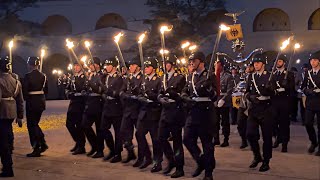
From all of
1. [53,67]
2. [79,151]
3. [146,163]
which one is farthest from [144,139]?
[53,67]

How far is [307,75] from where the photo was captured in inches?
441

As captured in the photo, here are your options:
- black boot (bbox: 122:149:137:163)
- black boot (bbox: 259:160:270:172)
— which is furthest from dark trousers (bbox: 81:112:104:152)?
black boot (bbox: 259:160:270:172)

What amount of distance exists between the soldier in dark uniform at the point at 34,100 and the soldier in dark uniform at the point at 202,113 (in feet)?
13.3

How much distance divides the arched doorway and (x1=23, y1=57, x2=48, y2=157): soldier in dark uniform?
94.7 ft

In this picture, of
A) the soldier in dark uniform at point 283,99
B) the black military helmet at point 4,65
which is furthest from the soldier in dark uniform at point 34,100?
the soldier in dark uniform at point 283,99

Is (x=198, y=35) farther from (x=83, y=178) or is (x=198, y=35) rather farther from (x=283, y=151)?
(x=83, y=178)

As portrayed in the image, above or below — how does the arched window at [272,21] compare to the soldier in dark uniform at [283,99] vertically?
above

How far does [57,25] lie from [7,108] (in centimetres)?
3271

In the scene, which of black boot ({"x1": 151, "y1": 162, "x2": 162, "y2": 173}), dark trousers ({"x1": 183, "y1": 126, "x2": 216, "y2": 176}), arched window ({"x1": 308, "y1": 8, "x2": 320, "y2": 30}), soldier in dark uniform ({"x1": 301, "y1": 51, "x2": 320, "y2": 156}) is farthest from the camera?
arched window ({"x1": 308, "y1": 8, "x2": 320, "y2": 30})

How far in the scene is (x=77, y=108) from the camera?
38.1ft

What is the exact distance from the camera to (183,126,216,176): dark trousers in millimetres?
8531

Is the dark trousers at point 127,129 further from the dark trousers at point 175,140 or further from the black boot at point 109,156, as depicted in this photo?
the dark trousers at point 175,140

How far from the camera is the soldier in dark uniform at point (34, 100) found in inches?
444

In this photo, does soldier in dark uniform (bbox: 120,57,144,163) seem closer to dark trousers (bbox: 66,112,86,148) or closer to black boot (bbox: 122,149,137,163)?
black boot (bbox: 122,149,137,163)
